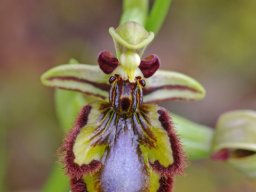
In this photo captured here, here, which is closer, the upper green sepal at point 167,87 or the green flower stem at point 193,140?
the upper green sepal at point 167,87

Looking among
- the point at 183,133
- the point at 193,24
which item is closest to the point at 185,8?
the point at 193,24

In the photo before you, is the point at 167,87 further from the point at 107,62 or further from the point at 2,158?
the point at 2,158

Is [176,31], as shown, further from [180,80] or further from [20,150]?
[180,80]

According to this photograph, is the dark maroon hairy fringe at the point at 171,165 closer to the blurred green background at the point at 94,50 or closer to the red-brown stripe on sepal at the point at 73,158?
the red-brown stripe on sepal at the point at 73,158

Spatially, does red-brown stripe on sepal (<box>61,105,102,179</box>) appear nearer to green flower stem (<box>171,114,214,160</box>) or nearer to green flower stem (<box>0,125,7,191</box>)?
green flower stem (<box>171,114,214,160</box>)

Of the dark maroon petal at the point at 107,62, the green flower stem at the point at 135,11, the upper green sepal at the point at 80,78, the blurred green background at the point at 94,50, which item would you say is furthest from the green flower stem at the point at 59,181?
the blurred green background at the point at 94,50

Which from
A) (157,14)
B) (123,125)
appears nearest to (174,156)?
(123,125)

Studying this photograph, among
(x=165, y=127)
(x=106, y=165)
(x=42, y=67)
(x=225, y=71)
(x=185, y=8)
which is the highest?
(x=185, y=8)
